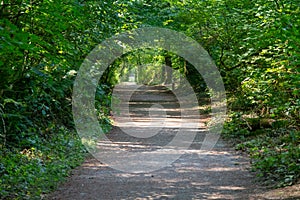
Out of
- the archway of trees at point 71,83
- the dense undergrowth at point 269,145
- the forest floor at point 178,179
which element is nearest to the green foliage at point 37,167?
the archway of trees at point 71,83

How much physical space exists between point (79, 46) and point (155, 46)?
14382 millimetres

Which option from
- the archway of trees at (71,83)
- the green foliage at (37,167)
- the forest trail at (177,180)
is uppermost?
the archway of trees at (71,83)

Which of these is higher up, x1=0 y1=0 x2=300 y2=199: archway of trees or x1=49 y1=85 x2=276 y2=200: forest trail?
x1=0 y1=0 x2=300 y2=199: archway of trees

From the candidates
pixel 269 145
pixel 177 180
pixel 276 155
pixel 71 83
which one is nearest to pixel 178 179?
pixel 177 180

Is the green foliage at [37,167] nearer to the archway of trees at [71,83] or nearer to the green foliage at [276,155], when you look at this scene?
the archway of trees at [71,83]

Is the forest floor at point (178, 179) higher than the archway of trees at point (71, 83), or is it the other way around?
the archway of trees at point (71, 83)

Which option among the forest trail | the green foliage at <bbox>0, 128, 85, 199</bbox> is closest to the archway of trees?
the green foliage at <bbox>0, 128, 85, 199</bbox>

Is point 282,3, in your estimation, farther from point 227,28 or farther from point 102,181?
point 227,28

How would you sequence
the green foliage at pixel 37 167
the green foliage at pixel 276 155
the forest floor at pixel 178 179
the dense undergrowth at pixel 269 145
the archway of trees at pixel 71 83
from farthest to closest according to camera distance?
the dense undergrowth at pixel 269 145, the green foliage at pixel 276 155, the archway of trees at pixel 71 83, the forest floor at pixel 178 179, the green foliage at pixel 37 167

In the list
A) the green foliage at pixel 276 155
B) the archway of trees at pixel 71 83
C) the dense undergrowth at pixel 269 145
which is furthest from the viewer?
the dense undergrowth at pixel 269 145

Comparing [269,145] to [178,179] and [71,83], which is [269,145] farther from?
[71,83]

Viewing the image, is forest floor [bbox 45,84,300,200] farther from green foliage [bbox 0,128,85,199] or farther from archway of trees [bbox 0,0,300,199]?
archway of trees [bbox 0,0,300,199]

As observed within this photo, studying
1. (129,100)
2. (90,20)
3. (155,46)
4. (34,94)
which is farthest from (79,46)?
(129,100)

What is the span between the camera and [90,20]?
11242 mm
